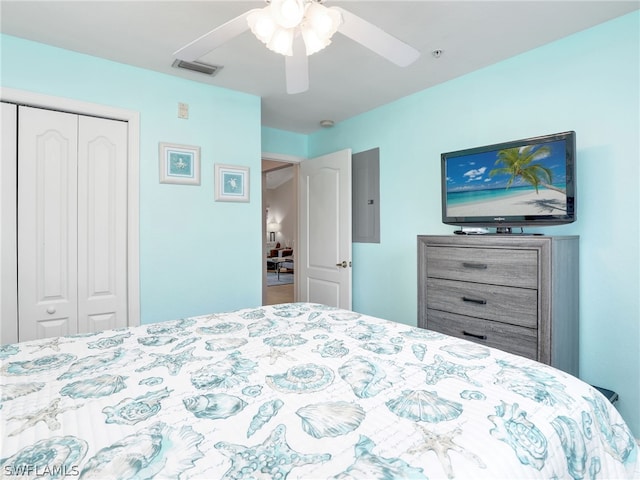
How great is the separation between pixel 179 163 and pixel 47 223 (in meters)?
0.93

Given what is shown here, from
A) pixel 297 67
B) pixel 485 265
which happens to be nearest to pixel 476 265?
pixel 485 265

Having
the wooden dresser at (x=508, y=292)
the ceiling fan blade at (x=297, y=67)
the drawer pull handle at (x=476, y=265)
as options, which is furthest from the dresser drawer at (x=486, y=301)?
the ceiling fan blade at (x=297, y=67)

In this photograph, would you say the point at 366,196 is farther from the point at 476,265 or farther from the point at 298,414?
the point at 298,414

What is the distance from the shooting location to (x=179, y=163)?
2643 millimetres

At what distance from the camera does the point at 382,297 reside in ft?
10.9

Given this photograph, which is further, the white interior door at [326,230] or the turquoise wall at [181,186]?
the white interior door at [326,230]

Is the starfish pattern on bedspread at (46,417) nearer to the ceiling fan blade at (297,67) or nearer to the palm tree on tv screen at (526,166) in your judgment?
the ceiling fan blade at (297,67)

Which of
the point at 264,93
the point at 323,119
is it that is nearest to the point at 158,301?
the point at 264,93

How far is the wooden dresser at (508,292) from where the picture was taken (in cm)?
178

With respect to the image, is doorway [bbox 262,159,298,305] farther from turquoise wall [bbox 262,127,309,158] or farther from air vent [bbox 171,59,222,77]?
air vent [bbox 171,59,222,77]

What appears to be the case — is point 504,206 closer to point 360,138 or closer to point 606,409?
point 606,409

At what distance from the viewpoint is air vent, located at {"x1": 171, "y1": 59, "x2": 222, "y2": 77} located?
95.4 inches

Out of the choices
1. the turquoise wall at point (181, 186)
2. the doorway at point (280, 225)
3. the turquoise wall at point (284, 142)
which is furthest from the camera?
the doorway at point (280, 225)

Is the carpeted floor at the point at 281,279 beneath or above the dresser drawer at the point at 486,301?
beneath
